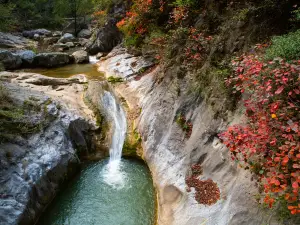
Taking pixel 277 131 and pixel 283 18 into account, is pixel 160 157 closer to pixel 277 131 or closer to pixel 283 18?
pixel 277 131

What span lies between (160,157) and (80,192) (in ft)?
11.3

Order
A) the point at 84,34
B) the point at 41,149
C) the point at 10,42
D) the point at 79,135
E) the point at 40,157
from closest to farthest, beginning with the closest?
the point at 40,157
the point at 41,149
the point at 79,135
the point at 10,42
the point at 84,34

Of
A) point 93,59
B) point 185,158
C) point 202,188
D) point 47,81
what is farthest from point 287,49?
point 93,59

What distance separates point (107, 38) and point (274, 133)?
2236cm

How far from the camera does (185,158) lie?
9.28 meters

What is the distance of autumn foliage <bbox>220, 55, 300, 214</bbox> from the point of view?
525 cm

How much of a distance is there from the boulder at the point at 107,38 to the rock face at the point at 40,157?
13329mm

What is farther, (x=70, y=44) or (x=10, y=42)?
(x=70, y=44)

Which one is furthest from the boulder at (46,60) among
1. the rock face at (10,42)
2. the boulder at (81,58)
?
the rock face at (10,42)

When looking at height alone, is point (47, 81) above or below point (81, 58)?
above

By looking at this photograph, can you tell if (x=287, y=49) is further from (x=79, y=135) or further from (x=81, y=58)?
(x=81, y=58)

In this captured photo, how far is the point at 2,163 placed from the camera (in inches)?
323

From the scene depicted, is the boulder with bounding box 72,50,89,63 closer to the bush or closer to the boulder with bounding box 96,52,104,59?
the boulder with bounding box 96,52,104,59

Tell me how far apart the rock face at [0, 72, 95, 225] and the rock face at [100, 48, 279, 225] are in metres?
3.05
